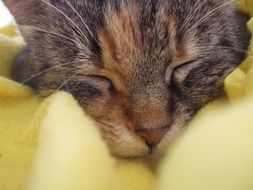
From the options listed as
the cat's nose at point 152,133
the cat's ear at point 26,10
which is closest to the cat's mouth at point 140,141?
the cat's nose at point 152,133

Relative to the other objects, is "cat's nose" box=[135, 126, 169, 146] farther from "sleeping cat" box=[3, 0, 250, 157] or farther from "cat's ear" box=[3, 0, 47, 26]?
"cat's ear" box=[3, 0, 47, 26]

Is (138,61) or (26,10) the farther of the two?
(26,10)

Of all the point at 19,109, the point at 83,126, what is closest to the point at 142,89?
the point at 83,126

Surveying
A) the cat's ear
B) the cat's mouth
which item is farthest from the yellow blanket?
the cat's ear

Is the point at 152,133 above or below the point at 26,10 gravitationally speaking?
below

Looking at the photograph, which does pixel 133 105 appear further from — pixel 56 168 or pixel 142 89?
pixel 56 168

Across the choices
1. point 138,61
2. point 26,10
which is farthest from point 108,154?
point 26,10

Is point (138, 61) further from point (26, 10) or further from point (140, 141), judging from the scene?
point (26, 10)
